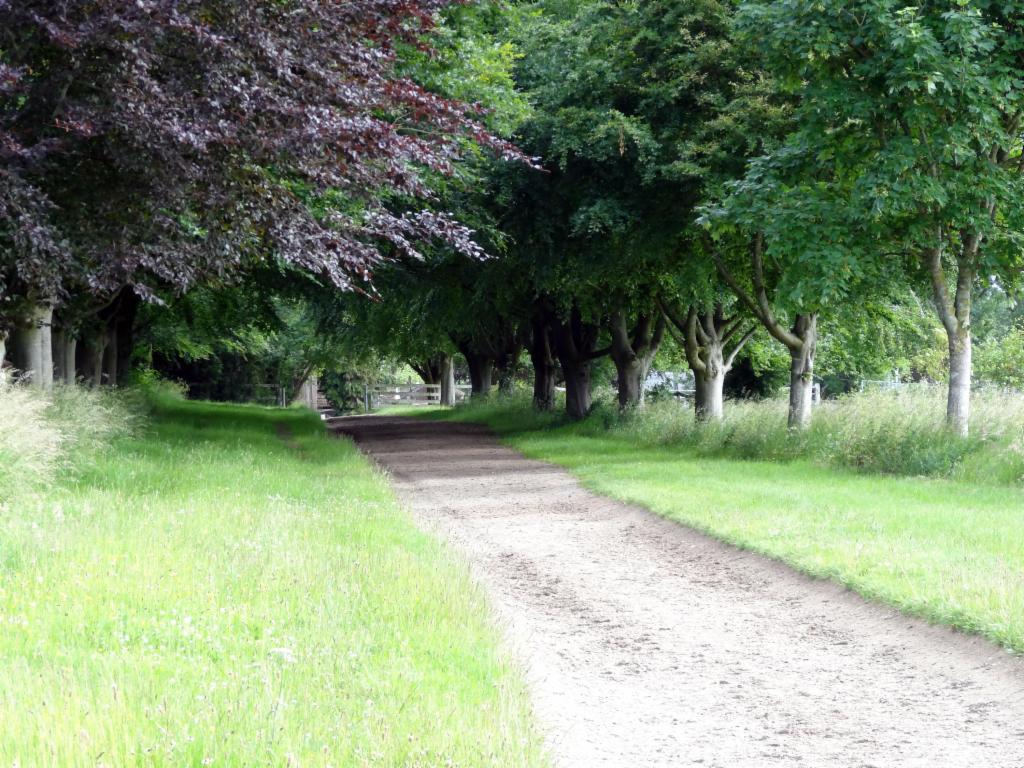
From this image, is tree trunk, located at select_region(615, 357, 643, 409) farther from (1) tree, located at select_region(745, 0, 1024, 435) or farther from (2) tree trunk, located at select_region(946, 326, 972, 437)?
(2) tree trunk, located at select_region(946, 326, 972, 437)

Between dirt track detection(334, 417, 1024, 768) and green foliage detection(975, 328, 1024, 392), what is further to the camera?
green foliage detection(975, 328, 1024, 392)

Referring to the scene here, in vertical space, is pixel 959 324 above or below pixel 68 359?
above

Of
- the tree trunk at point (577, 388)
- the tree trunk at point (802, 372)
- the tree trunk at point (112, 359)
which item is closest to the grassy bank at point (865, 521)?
the tree trunk at point (802, 372)

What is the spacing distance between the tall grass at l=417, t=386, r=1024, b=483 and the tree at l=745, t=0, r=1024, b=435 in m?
0.68

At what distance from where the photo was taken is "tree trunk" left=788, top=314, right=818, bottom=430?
68.5ft

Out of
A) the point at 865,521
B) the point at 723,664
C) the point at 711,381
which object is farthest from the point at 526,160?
the point at 711,381

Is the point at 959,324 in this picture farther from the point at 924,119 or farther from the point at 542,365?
the point at 542,365

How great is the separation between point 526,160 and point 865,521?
6617mm

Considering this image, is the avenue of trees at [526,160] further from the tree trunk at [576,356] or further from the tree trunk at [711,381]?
the tree trunk at [576,356]

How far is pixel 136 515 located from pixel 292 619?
380 centimetres

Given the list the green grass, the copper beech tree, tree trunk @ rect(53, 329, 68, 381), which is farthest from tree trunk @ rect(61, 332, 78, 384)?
the green grass

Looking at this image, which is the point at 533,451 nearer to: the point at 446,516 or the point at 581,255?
the point at 581,255

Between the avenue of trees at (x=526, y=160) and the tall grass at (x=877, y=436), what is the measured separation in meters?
0.72

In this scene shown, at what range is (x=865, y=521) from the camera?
1112cm
